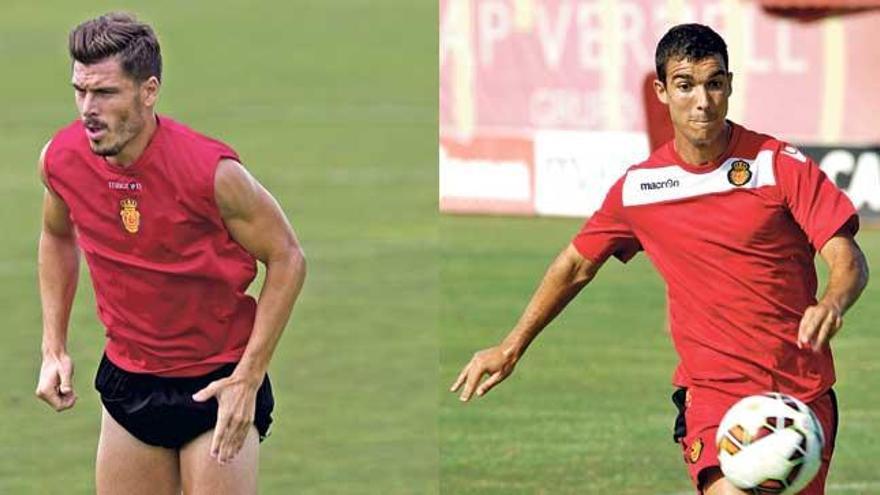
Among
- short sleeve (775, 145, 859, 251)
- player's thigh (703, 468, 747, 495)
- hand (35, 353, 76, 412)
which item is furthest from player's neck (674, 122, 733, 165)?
hand (35, 353, 76, 412)

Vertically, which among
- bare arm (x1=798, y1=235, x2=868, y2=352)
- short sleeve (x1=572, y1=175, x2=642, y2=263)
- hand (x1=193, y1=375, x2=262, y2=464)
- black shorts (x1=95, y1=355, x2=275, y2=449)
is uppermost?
bare arm (x1=798, y1=235, x2=868, y2=352)

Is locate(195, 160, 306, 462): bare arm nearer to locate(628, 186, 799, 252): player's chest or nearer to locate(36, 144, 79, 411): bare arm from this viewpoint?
locate(36, 144, 79, 411): bare arm

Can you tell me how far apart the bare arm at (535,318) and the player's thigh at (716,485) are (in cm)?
94

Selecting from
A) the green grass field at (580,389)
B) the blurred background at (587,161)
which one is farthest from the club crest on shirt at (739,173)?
the blurred background at (587,161)

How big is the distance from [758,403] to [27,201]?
16880mm

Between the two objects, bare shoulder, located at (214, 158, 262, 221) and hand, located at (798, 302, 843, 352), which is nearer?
hand, located at (798, 302, 843, 352)

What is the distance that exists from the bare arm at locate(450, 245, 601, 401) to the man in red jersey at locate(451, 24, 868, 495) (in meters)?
0.40

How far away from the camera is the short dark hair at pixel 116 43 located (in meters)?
8.22

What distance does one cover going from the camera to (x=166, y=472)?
8.66 meters

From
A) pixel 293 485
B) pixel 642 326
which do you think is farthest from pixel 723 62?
pixel 642 326

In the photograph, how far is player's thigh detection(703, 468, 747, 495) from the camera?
8.64 meters

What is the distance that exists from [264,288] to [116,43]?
3.23 feet

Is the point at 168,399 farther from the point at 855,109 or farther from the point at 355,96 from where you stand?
the point at 355,96

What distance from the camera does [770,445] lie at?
8.40m
